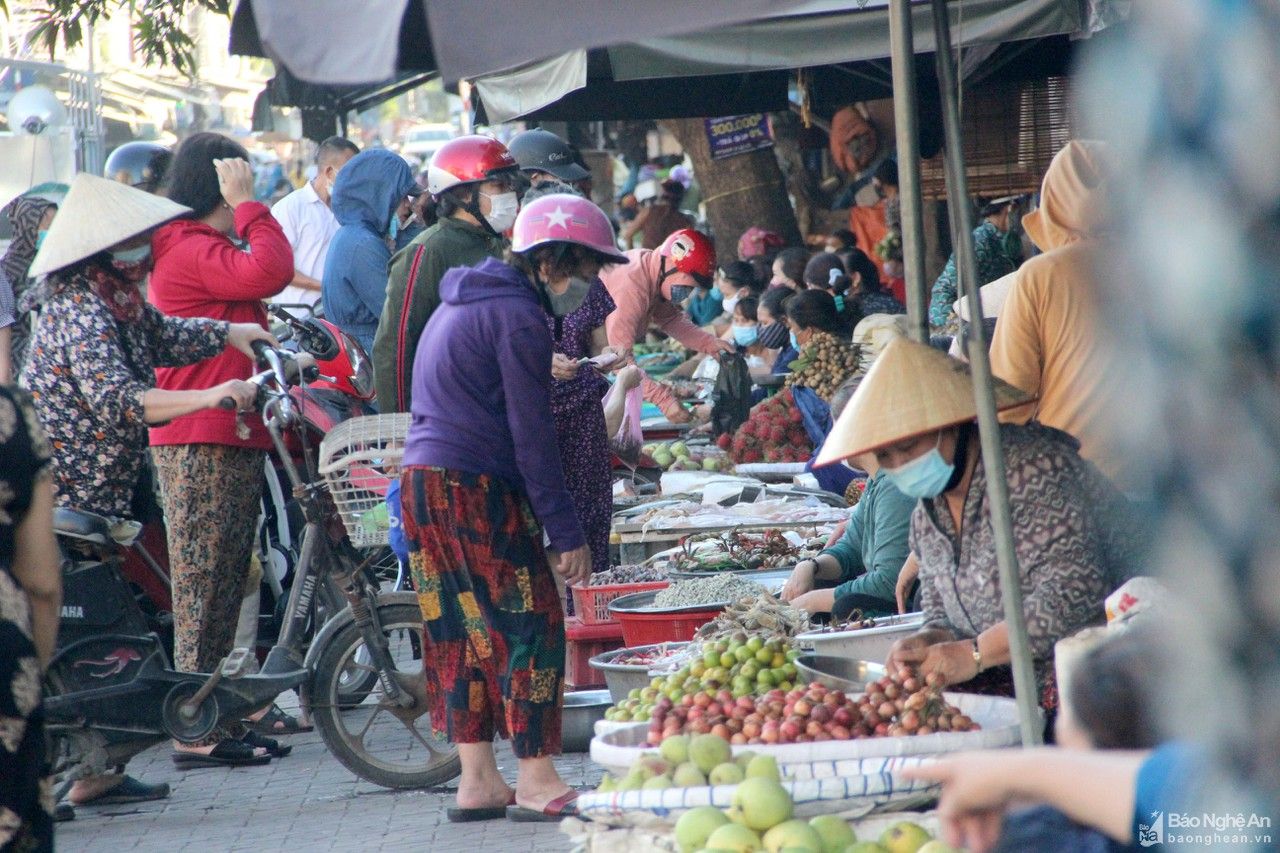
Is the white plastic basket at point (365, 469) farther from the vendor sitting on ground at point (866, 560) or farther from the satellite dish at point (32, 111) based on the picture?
the satellite dish at point (32, 111)

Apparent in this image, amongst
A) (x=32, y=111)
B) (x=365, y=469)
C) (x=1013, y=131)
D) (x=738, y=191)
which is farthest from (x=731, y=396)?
(x=32, y=111)

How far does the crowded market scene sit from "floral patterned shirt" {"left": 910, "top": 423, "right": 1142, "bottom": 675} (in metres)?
0.01

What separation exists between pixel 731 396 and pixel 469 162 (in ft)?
11.5

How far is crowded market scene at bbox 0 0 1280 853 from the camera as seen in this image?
40.1 inches

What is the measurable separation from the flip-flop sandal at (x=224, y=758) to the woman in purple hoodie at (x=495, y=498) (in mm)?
1534

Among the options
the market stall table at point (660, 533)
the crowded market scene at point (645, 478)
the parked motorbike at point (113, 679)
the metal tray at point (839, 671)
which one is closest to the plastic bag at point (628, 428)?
the crowded market scene at point (645, 478)

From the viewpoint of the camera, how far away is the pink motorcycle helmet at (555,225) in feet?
15.7

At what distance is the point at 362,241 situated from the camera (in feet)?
25.5

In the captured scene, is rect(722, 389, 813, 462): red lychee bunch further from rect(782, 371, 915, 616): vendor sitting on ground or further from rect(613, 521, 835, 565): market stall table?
rect(782, 371, 915, 616): vendor sitting on ground

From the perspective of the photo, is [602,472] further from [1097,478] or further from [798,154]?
[798,154]

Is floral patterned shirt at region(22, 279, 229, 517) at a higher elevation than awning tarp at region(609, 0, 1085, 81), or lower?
lower

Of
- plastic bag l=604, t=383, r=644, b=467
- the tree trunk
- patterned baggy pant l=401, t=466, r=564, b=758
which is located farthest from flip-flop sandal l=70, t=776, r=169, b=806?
the tree trunk

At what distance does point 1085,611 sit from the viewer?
3.52 meters

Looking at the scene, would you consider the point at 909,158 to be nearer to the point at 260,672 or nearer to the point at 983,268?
the point at 260,672
